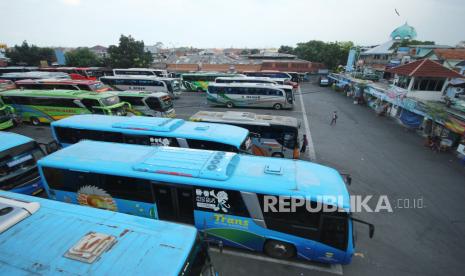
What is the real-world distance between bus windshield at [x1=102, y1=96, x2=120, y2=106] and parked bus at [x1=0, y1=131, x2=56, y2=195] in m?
7.80

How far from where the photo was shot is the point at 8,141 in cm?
775

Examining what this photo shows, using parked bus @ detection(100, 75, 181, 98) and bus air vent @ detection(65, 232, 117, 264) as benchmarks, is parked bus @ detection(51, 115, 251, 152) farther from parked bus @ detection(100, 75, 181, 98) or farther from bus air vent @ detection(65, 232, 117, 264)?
parked bus @ detection(100, 75, 181, 98)

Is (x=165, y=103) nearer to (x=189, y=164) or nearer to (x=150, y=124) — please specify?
(x=150, y=124)

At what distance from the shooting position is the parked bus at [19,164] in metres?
7.22

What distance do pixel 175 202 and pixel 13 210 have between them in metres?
3.36

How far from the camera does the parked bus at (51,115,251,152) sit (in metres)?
8.95

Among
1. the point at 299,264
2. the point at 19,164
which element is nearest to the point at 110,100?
the point at 19,164

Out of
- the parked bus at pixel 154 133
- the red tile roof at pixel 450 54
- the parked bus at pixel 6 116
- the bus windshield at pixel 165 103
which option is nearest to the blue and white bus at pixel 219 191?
the parked bus at pixel 154 133

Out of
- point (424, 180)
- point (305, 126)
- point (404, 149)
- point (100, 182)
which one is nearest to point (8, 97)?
point (100, 182)

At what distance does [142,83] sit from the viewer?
26016 mm

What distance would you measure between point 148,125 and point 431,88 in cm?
2397

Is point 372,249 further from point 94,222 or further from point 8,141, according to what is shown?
point 8,141

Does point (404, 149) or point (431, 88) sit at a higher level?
point (431, 88)

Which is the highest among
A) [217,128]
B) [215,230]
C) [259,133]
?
[217,128]
